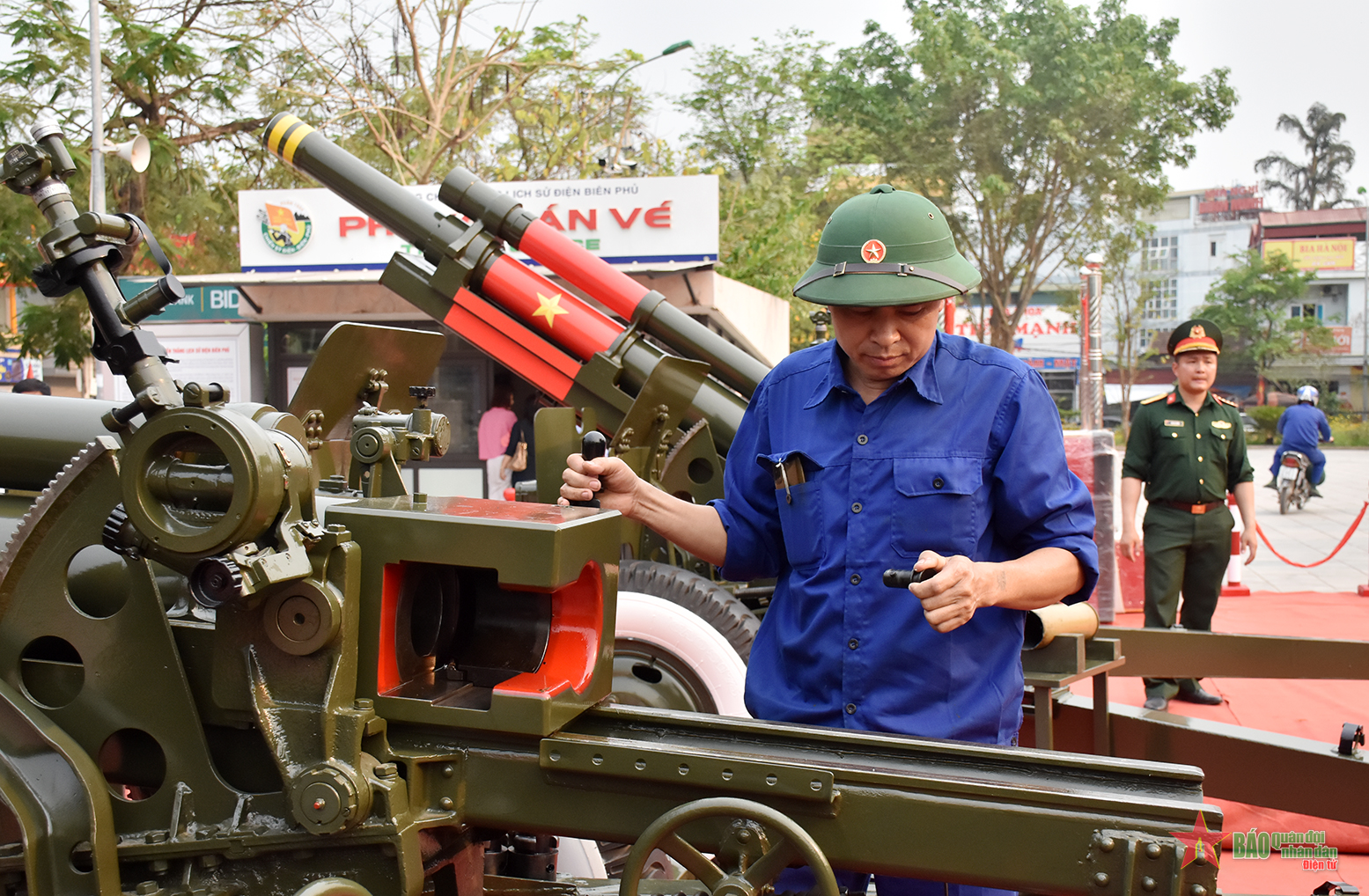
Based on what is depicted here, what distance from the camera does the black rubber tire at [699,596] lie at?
4109 mm

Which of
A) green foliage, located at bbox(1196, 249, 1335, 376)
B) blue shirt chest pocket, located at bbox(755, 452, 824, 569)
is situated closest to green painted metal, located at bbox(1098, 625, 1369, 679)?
blue shirt chest pocket, located at bbox(755, 452, 824, 569)

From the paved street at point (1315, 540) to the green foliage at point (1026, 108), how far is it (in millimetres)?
6875

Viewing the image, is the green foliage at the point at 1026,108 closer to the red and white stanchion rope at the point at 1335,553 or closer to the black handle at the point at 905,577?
the red and white stanchion rope at the point at 1335,553

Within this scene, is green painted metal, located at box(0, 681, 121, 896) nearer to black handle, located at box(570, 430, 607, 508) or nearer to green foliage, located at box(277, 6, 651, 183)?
Result: black handle, located at box(570, 430, 607, 508)

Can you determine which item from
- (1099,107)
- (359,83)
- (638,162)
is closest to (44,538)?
(359,83)

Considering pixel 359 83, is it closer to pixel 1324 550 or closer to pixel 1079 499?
pixel 1324 550

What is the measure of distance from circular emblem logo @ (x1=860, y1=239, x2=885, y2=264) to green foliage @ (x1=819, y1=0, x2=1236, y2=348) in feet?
68.9

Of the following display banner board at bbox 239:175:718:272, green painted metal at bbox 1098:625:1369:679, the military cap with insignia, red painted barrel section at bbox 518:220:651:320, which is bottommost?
green painted metal at bbox 1098:625:1369:679

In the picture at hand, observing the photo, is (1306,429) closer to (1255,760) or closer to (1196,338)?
(1196,338)

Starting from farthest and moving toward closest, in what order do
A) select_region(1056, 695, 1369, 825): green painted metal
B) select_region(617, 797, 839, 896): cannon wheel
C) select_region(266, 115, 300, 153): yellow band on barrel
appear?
select_region(266, 115, 300, 153): yellow band on barrel < select_region(1056, 695, 1369, 825): green painted metal < select_region(617, 797, 839, 896): cannon wheel

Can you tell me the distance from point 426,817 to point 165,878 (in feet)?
1.50

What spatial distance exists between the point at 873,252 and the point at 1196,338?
4468mm

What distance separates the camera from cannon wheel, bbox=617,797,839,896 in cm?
163

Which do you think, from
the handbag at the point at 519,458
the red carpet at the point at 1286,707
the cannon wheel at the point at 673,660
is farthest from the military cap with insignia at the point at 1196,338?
the handbag at the point at 519,458
